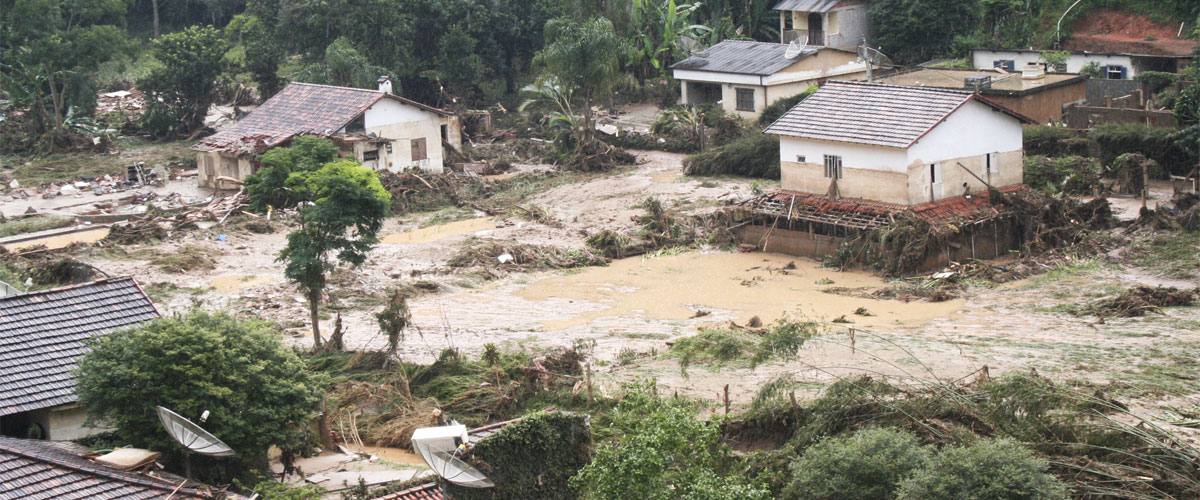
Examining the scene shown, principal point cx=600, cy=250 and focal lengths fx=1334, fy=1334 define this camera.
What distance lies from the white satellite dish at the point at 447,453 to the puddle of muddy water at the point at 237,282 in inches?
567

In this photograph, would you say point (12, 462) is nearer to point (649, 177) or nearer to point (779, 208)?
point (779, 208)

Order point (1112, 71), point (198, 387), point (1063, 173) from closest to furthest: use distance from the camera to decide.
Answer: point (198, 387)
point (1063, 173)
point (1112, 71)

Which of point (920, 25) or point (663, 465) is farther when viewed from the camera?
point (920, 25)

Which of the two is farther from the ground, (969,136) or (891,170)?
(969,136)

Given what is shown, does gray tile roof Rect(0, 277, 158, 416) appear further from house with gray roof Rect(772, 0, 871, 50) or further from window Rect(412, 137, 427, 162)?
house with gray roof Rect(772, 0, 871, 50)

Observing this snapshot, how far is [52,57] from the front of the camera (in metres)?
44.5

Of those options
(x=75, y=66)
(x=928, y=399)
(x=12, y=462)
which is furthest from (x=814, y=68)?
(x=12, y=462)

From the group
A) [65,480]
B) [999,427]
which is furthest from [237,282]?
[999,427]

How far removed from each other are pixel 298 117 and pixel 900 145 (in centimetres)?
1896

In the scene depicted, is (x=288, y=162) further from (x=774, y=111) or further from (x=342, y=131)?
(x=774, y=111)

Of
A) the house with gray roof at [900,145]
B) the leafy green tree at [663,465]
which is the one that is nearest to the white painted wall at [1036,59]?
the house with gray roof at [900,145]

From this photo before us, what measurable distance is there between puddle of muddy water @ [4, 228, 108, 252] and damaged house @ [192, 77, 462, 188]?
448 centimetres

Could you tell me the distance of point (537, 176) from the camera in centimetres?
4100

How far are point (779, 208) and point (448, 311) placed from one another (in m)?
8.77
